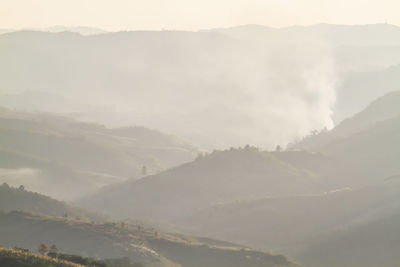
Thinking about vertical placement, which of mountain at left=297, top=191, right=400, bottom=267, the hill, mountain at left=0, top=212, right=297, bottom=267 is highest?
mountain at left=297, top=191, right=400, bottom=267

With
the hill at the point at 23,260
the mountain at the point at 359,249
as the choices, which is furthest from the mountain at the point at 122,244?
the hill at the point at 23,260

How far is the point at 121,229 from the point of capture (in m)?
172

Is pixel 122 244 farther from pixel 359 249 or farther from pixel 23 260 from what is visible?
pixel 23 260

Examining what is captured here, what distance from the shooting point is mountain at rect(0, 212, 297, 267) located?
14912 centimetres

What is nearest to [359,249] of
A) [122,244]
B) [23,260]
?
[122,244]

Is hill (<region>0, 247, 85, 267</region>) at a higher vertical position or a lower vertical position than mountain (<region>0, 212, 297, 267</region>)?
lower

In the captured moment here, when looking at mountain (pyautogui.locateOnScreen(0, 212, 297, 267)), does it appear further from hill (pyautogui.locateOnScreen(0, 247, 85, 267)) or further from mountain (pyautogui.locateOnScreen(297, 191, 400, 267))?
hill (pyautogui.locateOnScreen(0, 247, 85, 267))

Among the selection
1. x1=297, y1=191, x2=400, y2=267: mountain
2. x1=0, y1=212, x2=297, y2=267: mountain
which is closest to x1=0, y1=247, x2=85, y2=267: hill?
x1=0, y1=212, x2=297, y2=267: mountain

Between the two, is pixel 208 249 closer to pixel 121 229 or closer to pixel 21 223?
pixel 121 229

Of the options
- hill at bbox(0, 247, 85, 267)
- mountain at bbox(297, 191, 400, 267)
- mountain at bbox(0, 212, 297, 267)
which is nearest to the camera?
hill at bbox(0, 247, 85, 267)

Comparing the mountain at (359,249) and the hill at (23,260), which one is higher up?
the mountain at (359,249)

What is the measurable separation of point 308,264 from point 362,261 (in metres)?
14.3

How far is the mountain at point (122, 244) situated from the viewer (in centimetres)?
14912

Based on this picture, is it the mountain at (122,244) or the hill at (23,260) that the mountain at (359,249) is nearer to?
the mountain at (122,244)
